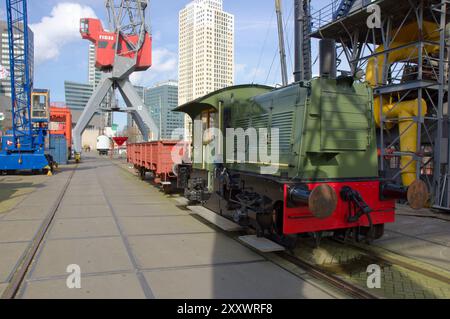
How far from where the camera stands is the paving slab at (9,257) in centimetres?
457

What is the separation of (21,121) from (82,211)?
620 inches

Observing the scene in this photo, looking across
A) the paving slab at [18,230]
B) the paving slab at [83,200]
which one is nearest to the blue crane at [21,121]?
the paving slab at [83,200]

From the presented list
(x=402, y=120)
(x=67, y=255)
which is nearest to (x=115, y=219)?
(x=67, y=255)

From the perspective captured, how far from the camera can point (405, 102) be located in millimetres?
11148

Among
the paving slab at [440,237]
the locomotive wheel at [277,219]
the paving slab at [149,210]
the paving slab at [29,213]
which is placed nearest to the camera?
the locomotive wheel at [277,219]

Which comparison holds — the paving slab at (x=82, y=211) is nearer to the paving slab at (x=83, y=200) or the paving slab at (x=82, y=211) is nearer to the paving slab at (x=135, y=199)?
the paving slab at (x=83, y=200)

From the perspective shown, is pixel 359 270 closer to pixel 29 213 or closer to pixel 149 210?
pixel 149 210

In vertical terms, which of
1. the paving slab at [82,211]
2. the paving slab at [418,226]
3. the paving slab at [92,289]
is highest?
the paving slab at [82,211]

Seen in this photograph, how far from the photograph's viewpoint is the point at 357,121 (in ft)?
18.7

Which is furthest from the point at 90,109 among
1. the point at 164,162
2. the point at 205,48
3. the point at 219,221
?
the point at 219,221

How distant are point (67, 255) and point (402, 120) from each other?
34.0ft

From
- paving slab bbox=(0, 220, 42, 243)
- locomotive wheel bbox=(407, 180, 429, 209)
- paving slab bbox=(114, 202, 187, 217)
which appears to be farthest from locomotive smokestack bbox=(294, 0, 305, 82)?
paving slab bbox=(0, 220, 42, 243)

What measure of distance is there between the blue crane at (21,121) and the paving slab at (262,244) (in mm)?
17844

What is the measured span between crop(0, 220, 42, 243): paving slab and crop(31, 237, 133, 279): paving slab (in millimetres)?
719
